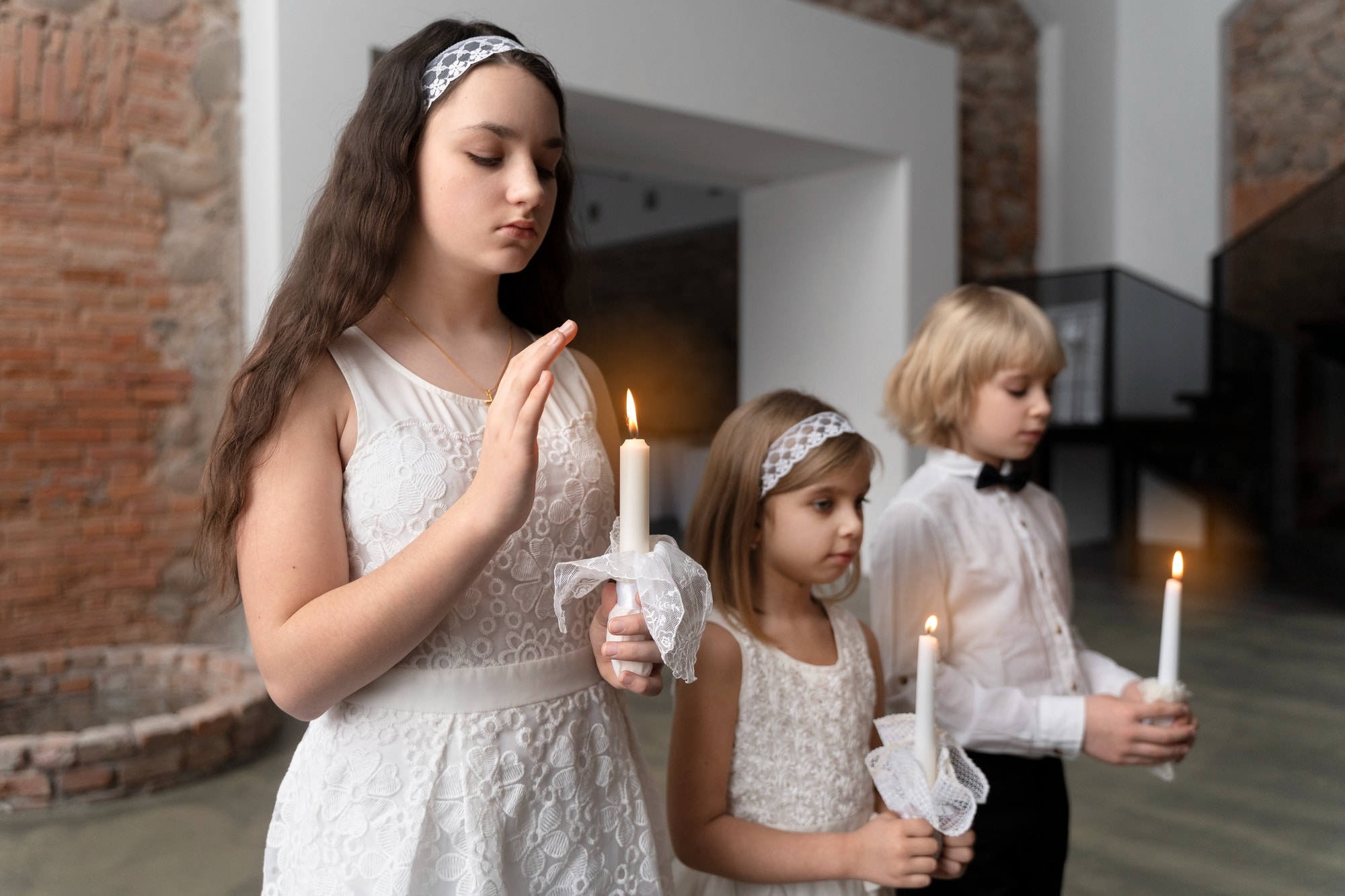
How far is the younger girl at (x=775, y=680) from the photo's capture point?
1389 mm

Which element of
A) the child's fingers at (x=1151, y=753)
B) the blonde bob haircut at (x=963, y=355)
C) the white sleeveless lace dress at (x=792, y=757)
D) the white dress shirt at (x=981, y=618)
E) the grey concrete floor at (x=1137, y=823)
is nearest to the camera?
the white sleeveless lace dress at (x=792, y=757)

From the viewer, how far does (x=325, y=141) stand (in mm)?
3762

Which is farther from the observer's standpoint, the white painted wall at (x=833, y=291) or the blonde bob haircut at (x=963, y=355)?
the white painted wall at (x=833, y=291)

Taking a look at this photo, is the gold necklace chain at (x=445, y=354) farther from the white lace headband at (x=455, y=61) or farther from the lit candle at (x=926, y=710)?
the lit candle at (x=926, y=710)

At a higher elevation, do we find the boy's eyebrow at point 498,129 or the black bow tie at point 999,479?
the boy's eyebrow at point 498,129

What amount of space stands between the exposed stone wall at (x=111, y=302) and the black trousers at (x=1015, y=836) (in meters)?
3.27

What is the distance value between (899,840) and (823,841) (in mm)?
131

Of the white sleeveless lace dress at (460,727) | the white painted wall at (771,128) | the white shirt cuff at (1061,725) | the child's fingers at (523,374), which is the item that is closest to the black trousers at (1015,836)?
the white shirt cuff at (1061,725)

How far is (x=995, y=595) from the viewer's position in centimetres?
175

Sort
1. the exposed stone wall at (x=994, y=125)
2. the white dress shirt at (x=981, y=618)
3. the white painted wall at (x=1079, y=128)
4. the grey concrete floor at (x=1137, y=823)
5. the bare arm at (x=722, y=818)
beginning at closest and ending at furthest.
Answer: the bare arm at (x=722, y=818) → the white dress shirt at (x=981, y=618) → the grey concrete floor at (x=1137, y=823) → the exposed stone wall at (x=994, y=125) → the white painted wall at (x=1079, y=128)

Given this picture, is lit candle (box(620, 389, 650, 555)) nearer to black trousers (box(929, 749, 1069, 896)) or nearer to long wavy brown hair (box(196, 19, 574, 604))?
long wavy brown hair (box(196, 19, 574, 604))

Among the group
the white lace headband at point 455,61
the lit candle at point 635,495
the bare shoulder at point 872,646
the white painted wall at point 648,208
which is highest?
the white painted wall at point 648,208

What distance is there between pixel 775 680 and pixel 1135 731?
56 centimetres

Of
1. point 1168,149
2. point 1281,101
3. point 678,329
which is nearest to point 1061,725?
point 1168,149
